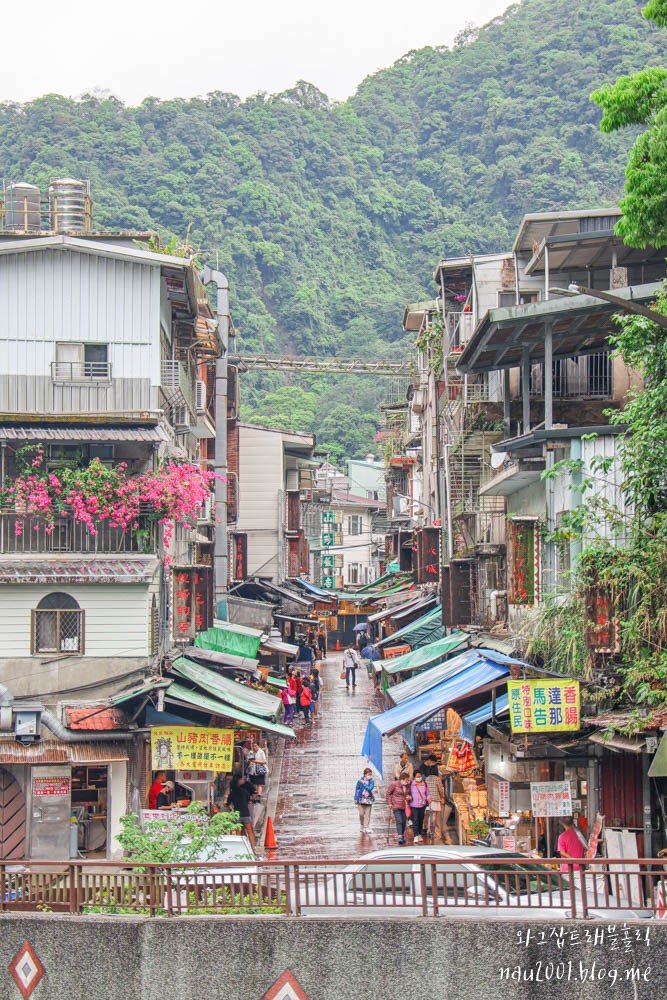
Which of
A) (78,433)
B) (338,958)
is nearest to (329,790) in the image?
(78,433)

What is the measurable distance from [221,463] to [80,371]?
48.8 ft

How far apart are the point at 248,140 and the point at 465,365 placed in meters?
111

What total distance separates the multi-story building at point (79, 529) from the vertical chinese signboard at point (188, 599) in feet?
4.35

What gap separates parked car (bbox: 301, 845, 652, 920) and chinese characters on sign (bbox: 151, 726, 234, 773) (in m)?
10.7

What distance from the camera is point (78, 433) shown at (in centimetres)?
2494

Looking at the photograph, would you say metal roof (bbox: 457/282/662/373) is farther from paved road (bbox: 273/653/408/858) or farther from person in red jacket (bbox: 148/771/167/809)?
person in red jacket (bbox: 148/771/167/809)

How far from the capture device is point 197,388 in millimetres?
35312

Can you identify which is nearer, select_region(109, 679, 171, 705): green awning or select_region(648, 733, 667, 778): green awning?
select_region(648, 733, 667, 778): green awning

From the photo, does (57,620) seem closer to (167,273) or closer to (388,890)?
(167,273)

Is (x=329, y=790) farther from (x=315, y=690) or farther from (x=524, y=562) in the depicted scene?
(x=315, y=690)

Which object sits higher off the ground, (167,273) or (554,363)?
(167,273)

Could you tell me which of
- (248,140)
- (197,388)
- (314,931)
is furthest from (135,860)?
(248,140)

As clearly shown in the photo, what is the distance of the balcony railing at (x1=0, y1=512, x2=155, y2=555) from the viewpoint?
25078 mm

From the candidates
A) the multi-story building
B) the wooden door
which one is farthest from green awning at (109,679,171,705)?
the wooden door
